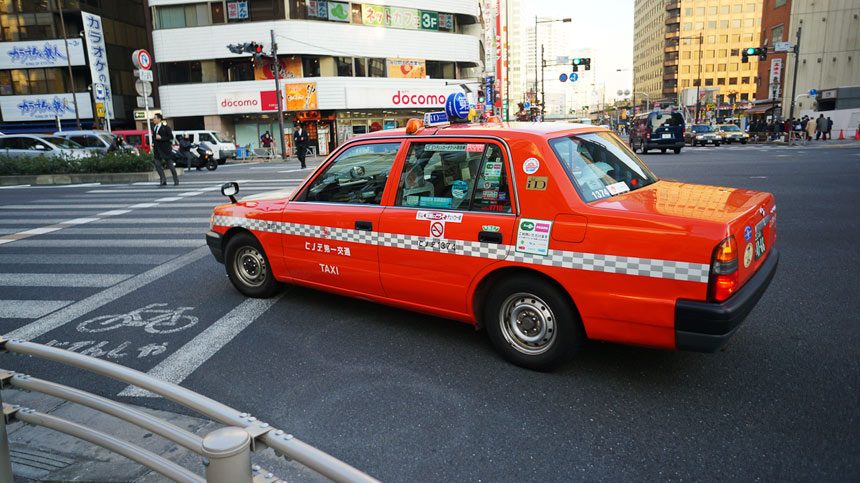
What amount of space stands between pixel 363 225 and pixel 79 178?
19.1 meters

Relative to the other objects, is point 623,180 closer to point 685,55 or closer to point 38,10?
point 38,10

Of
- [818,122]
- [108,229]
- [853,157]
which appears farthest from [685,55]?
[108,229]

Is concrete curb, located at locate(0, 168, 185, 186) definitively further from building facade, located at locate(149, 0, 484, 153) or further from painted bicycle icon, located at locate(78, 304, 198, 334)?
building facade, located at locate(149, 0, 484, 153)

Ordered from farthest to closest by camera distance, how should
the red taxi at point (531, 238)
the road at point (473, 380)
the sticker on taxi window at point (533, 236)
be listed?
the sticker on taxi window at point (533, 236)
the red taxi at point (531, 238)
the road at point (473, 380)

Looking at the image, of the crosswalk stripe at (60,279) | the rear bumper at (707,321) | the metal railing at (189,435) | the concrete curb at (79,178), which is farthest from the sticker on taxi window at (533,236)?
the concrete curb at (79,178)

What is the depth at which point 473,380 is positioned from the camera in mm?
3660

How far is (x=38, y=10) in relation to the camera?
1837 inches

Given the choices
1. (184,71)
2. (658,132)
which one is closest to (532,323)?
(658,132)

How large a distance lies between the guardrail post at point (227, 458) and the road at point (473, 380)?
4.47ft

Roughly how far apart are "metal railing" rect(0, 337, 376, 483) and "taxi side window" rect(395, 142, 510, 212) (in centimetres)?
245

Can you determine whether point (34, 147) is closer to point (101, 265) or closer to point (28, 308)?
point (101, 265)

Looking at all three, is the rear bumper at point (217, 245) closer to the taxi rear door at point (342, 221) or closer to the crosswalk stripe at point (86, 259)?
the taxi rear door at point (342, 221)

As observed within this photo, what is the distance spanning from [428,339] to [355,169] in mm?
1527

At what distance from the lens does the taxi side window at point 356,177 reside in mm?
A: 4441
